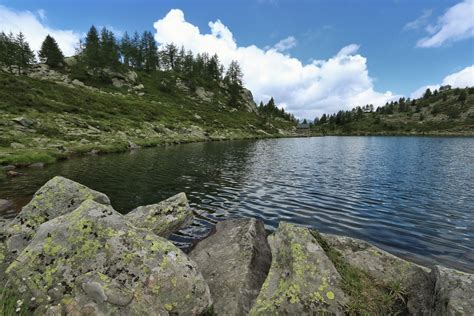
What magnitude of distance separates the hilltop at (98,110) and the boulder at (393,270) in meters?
40.6

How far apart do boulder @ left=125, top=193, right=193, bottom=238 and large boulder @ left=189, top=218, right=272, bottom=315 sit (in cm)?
260

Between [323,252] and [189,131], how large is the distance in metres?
89.8

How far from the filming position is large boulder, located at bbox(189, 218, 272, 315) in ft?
24.6

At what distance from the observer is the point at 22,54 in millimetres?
119812

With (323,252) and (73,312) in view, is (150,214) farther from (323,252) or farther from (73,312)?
(323,252)

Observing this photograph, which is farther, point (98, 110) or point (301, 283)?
point (98, 110)

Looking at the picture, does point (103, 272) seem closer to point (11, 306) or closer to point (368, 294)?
point (11, 306)

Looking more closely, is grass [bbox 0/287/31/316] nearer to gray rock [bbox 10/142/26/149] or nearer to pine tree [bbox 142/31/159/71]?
gray rock [bbox 10/142/26/149]

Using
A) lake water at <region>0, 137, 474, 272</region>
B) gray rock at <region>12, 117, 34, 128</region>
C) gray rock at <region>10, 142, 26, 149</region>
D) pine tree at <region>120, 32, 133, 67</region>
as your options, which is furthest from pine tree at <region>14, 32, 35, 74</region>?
lake water at <region>0, 137, 474, 272</region>

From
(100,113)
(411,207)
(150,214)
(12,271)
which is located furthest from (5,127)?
(411,207)

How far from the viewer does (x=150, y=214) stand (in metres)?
12.7

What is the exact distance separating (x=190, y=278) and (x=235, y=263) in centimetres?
237

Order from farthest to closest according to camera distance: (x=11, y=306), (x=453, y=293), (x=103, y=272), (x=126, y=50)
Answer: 1. (x=126, y=50)
2. (x=103, y=272)
3. (x=453, y=293)
4. (x=11, y=306)

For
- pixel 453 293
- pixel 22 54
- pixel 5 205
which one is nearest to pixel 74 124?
pixel 5 205
